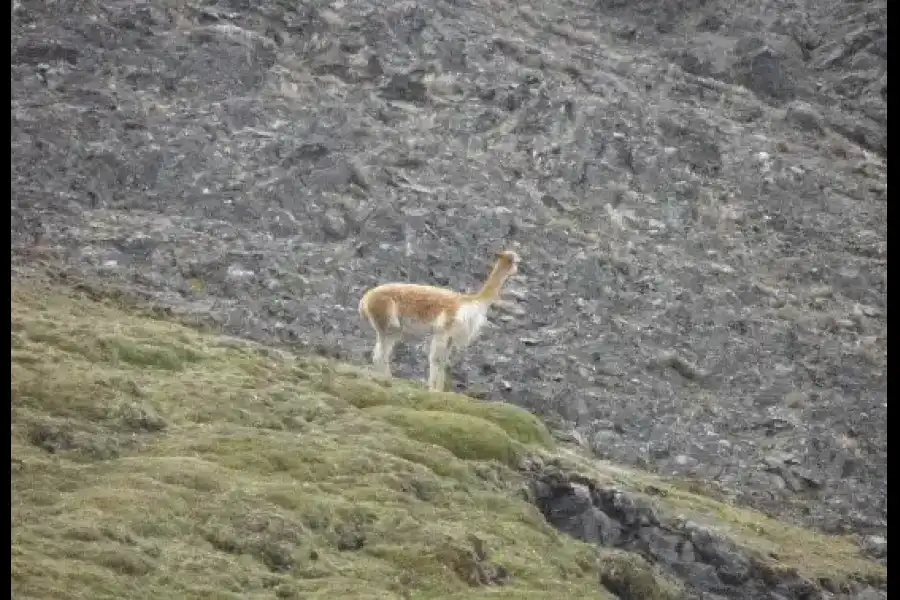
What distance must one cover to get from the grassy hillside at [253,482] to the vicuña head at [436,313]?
137 centimetres

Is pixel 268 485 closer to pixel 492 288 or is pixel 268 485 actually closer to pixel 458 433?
pixel 458 433

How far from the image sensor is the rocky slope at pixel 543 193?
43.2m

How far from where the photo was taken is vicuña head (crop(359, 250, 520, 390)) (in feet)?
102

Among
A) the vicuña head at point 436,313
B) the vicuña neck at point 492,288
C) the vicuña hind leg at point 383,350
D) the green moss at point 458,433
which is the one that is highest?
the vicuña neck at point 492,288

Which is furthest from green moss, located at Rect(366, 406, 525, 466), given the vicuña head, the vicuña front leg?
the vicuña head

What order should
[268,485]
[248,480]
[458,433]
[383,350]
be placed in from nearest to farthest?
[268,485] < [248,480] < [458,433] < [383,350]

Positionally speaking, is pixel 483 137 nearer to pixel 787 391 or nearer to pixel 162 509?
pixel 787 391

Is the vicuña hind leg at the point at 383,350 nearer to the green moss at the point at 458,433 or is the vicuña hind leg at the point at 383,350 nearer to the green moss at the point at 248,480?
the green moss at the point at 248,480

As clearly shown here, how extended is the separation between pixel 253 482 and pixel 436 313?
32.7 ft

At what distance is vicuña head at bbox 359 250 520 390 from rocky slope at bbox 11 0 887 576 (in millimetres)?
9055

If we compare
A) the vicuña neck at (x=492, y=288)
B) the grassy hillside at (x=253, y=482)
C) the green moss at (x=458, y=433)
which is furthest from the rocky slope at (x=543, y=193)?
the grassy hillside at (x=253, y=482)

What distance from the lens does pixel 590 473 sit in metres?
28.0

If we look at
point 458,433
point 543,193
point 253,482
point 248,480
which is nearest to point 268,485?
point 253,482

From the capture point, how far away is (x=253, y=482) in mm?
21891
